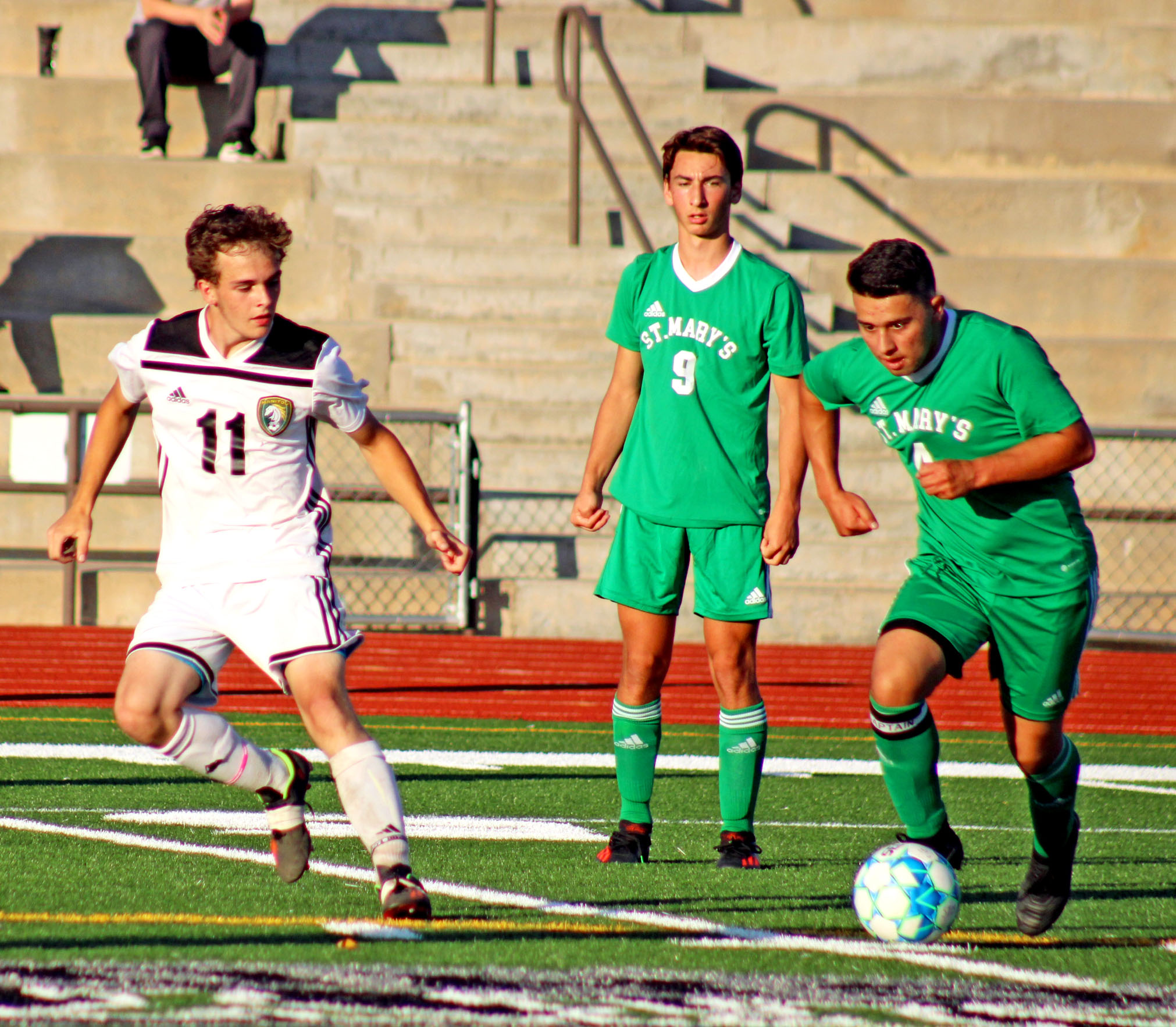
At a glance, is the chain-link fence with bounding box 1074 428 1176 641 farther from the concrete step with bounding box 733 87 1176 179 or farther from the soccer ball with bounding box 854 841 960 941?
the soccer ball with bounding box 854 841 960 941

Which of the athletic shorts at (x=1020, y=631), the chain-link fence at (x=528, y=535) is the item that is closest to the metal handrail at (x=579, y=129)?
the chain-link fence at (x=528, y=535)

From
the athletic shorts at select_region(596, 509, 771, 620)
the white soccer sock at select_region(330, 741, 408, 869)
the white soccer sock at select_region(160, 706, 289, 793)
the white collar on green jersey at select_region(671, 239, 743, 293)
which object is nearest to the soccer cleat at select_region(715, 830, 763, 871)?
the athletic shorts at select_region(596, 509, 771, 620)

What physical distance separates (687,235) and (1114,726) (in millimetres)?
4955

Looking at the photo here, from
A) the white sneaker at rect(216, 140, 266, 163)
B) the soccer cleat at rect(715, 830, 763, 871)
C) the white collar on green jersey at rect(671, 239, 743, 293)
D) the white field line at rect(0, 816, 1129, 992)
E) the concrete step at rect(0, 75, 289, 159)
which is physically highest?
the concrete step at rect(0, 75, 289, 159)

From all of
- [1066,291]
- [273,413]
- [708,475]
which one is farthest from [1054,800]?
[1066,291]

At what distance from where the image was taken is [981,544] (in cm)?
440

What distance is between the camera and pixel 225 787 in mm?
6367

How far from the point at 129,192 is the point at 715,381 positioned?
35.9 feet

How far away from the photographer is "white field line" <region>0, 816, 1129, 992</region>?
3650 millimetres

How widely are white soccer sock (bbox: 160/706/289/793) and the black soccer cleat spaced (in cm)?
167

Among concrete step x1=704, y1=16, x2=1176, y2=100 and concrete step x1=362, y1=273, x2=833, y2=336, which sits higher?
concrete step x1=704, y1=16, x2=1176, y2=100

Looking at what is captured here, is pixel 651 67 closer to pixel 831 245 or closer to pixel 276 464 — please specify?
pixel 831 245

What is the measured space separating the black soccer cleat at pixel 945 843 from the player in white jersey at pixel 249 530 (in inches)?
54.8

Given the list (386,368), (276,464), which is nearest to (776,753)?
(276,464)
